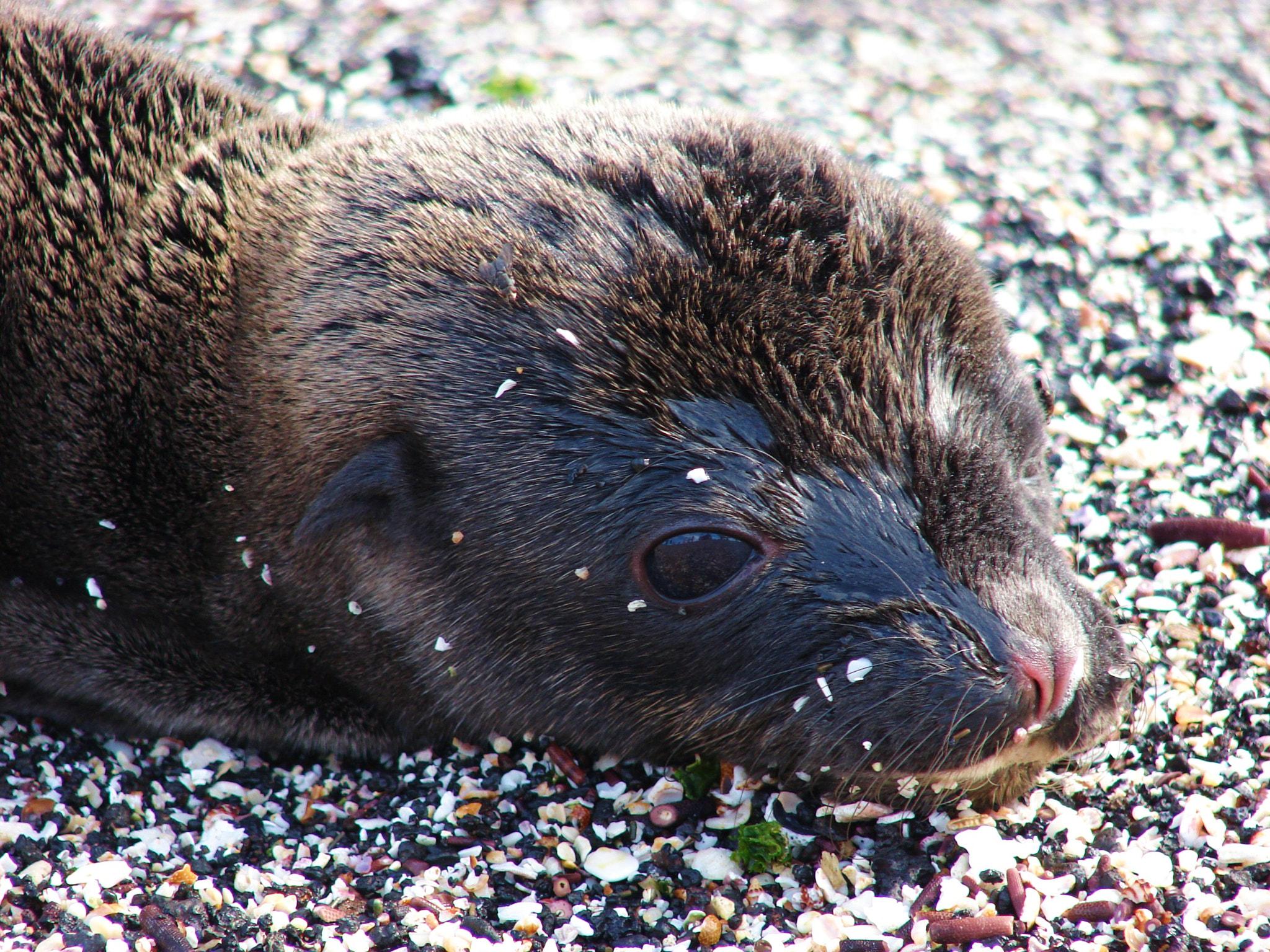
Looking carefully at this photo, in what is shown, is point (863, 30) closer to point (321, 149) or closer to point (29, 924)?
point (321, 149)

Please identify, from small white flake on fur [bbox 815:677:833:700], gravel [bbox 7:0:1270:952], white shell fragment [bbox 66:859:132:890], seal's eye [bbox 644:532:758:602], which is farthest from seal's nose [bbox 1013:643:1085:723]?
white shell fragment [bbox 66:859:132:890]

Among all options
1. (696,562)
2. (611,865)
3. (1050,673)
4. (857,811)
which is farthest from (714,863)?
(1050,673)

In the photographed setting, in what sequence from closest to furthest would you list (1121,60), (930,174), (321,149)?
(321,149) → (930,174) → (1121,60)

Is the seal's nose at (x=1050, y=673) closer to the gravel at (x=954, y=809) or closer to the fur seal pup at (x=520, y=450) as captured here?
the fur seal pup at (x=520, y=450)

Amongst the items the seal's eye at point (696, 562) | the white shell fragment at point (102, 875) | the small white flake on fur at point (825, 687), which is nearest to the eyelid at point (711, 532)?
the seal's eye at point (696, 562)

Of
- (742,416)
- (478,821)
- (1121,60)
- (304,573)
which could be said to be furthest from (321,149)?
(1121,60)

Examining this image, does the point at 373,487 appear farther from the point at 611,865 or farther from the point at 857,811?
the point at 857,811
